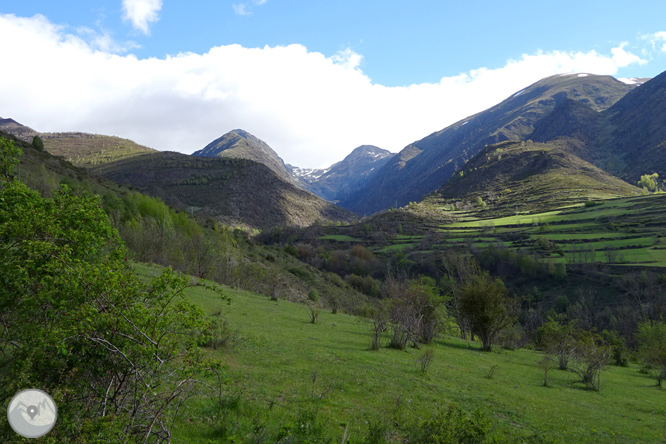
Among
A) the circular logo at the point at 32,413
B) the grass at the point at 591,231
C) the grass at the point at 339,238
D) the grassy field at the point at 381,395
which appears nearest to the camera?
the circular logo at the point at 32,413

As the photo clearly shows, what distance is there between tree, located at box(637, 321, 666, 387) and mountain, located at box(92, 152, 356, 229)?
356 ft

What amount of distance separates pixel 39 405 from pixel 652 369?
38.8m

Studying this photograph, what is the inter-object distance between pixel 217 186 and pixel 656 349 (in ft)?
438

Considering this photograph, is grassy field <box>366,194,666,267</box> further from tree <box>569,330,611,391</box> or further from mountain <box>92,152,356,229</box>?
tree <box>569,330,611,391</box>

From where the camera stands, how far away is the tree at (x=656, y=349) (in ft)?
81.2

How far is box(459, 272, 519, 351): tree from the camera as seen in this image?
2725 cm

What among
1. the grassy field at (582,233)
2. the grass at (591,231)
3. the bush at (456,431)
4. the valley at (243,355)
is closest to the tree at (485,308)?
the valley at (243,355)

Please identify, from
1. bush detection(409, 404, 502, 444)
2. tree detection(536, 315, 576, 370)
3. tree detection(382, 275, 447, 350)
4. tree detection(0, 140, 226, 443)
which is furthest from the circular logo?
tree detection(536, 315, 576, 370)

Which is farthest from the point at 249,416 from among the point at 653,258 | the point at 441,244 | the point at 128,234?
the point at 441,244

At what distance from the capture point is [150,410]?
5.39 m

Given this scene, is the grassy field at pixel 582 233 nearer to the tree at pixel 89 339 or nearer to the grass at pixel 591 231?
the grass at pixel 591 231

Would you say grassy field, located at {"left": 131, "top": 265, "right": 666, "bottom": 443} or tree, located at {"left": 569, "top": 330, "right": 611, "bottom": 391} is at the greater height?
grassy field, located at {"left": 131, "top": 265, "right": 666, "bottom": 443}

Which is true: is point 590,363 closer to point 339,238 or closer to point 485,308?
point 485,308

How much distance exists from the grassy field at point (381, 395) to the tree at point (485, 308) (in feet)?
17.7
